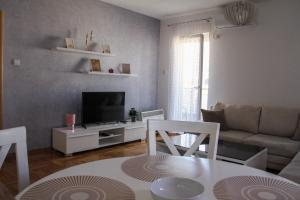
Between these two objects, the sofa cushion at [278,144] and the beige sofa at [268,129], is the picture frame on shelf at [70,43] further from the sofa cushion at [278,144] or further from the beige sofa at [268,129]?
the sofa cushion at [278,144]

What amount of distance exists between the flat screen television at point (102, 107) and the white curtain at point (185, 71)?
4.26 feet

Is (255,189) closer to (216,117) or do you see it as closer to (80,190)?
(80,190)

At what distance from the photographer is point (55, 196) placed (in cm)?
89

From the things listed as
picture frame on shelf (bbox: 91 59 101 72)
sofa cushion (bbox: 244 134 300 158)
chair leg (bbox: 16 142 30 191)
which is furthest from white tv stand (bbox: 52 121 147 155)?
chair leg (bbox: 16 142 30 191)

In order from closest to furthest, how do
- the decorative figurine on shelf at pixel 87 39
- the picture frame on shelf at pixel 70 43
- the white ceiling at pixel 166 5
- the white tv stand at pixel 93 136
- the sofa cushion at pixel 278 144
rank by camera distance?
the sofa cushion at pixel 278 144 < the white tv stand at pixel 93 136 < the picture frame on shelf at pixel 70 43 < the decorative figurine on shelf at pixel 87 39 < the white ceiling at pixel 166 5

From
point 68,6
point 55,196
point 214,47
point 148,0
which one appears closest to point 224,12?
point 214,47

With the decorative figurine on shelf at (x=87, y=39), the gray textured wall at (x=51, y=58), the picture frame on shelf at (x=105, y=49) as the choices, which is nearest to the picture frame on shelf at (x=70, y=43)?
the gray textured wall at (x=51, y=58)

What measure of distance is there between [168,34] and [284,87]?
2622mm

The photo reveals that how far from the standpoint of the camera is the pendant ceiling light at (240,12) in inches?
162

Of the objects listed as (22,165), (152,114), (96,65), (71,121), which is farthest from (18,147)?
(152,114)

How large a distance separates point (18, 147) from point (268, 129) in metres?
3.42

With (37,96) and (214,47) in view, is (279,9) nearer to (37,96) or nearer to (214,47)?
(214,47)

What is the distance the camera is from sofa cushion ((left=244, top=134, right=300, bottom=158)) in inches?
119

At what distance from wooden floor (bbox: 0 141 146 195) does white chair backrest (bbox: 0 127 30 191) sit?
1422 mm
